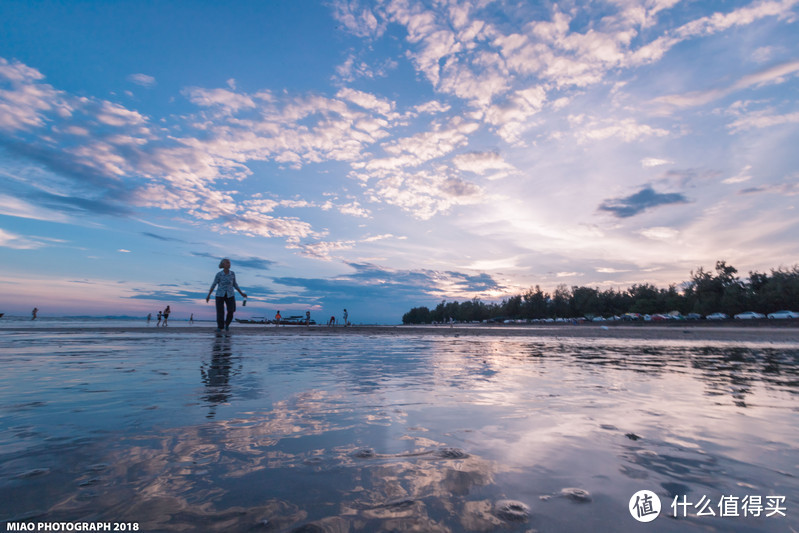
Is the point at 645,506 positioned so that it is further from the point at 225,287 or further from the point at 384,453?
the point at 225,287

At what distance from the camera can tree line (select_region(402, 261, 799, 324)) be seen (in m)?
69.9

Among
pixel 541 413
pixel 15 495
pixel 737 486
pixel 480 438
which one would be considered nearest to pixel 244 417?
pixel 15 495

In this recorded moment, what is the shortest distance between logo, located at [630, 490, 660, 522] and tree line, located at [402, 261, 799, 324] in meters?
96.2

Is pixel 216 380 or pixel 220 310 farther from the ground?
pixel 220 310

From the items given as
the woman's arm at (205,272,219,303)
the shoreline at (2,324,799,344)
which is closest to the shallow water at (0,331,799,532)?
the woman's arm at (205,272,219,303)

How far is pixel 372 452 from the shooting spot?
2.34 m

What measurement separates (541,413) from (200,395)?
3618 millimetres

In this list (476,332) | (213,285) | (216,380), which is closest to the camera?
(216,380)

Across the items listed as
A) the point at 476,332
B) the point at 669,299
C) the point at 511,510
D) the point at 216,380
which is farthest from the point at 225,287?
the point at 669,299

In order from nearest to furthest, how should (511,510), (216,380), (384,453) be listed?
(511,510) < (384,453) < (216,380)

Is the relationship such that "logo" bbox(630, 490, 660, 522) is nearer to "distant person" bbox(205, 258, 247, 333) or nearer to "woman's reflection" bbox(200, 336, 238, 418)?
"woman's reflection" bbox(200, 336, 238, 418)

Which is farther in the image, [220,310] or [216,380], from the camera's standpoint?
[220,310]

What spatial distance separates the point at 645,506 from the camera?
182 cm

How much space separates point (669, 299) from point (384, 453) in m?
119
